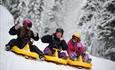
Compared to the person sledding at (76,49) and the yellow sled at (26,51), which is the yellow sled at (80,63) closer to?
the person sledding at (76,49)

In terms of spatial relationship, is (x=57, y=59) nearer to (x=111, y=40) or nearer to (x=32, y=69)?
(x=32, y=69)

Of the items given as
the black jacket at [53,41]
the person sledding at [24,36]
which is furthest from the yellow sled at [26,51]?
the black jacket at [53,41]

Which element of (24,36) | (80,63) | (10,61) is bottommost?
(80,63)

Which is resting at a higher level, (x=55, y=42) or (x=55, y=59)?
(x=55, y=42)

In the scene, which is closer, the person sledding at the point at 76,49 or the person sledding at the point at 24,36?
the person sledding at the point at 24,36

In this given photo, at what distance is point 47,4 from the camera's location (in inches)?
96.3

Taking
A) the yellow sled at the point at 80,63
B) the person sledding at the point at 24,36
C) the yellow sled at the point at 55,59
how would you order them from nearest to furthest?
the person sledding at the point at 24,36, the yellow sled at the point at 55,59, the yellow sled at the point at 80,63

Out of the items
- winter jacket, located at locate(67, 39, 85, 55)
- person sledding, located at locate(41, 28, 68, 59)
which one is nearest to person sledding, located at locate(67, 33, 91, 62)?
winter jacket, located at locate(67, 39, 85, 55)

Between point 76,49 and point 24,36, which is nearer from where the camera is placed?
point 24,36

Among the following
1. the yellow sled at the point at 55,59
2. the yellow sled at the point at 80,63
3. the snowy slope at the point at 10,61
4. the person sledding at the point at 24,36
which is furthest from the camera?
the yellow sled at the point at 80,63

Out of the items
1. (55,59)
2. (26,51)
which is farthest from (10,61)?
(55,59)

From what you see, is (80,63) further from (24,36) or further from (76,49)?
(24,36)

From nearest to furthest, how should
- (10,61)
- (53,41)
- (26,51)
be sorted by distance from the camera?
(10,61), (26,51), (53,41)

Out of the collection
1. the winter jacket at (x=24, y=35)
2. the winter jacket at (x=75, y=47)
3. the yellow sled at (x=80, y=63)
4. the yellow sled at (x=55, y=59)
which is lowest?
the yellow sled at (x=80, y=63)
